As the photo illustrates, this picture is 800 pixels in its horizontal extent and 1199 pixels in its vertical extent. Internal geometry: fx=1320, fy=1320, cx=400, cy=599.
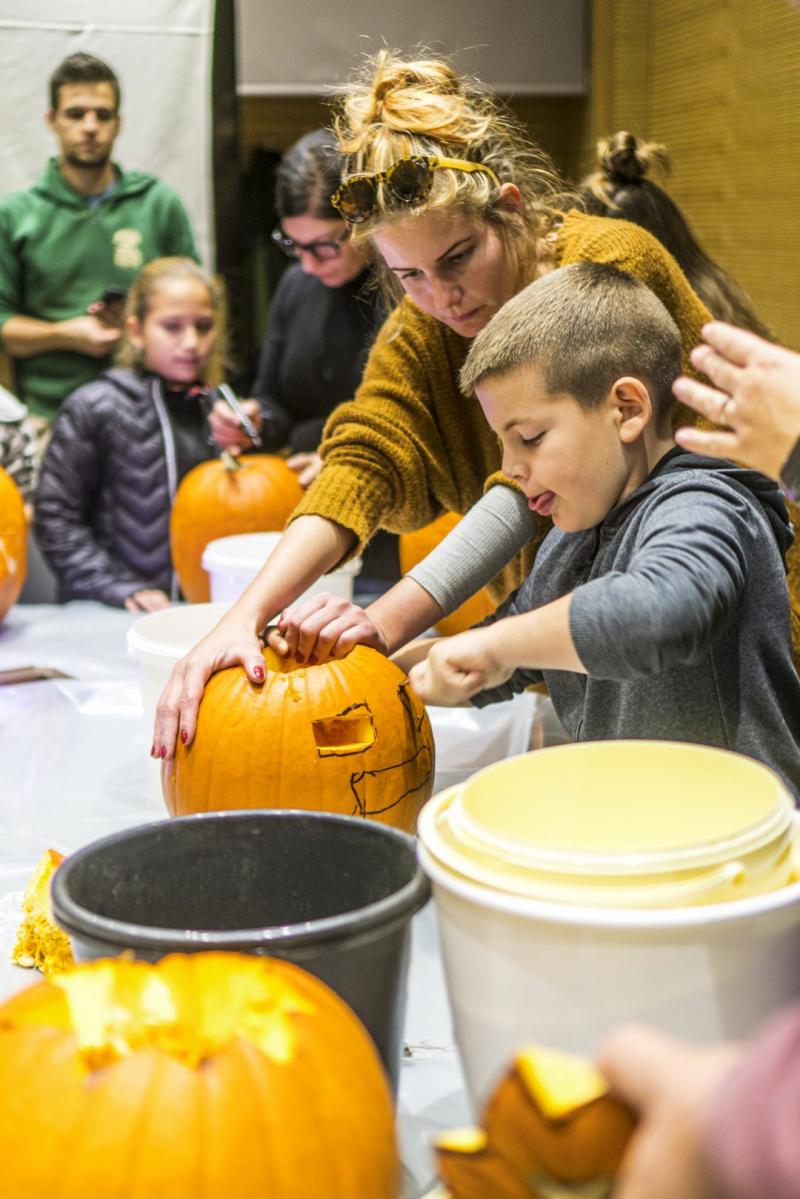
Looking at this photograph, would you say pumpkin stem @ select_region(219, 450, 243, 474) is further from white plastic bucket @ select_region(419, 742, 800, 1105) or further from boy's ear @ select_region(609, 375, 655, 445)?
white plastic bucket @ select_region(419, 742, 800, 1105)

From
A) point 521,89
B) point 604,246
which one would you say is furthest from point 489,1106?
point 521,89

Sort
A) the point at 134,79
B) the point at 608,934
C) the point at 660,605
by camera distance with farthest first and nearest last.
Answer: the point at 134,79, the point at 660,605, the point at 608,934

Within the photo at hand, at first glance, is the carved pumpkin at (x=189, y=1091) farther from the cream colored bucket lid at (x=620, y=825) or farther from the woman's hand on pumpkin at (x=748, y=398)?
the woman's hand on pumpkin at (x=748, y=398)

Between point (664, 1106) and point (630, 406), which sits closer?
point (664, 1106)

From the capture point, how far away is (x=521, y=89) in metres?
3.91

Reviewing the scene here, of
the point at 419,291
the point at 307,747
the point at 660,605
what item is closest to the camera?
the point at 660,605

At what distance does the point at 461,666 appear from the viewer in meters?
0.94

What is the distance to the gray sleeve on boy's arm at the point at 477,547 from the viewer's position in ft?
4.76

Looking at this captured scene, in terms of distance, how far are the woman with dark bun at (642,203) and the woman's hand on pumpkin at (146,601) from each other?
1106 millimetres

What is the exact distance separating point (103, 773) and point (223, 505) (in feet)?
3.03

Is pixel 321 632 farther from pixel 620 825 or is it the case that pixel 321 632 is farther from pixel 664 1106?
pixel 664 1106

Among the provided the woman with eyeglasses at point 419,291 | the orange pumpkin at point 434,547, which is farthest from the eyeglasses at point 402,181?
the orange pumpkin at point 434,547

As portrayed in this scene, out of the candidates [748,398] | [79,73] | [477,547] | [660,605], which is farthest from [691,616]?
[79,73]

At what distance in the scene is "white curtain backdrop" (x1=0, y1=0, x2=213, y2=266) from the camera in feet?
11.0
